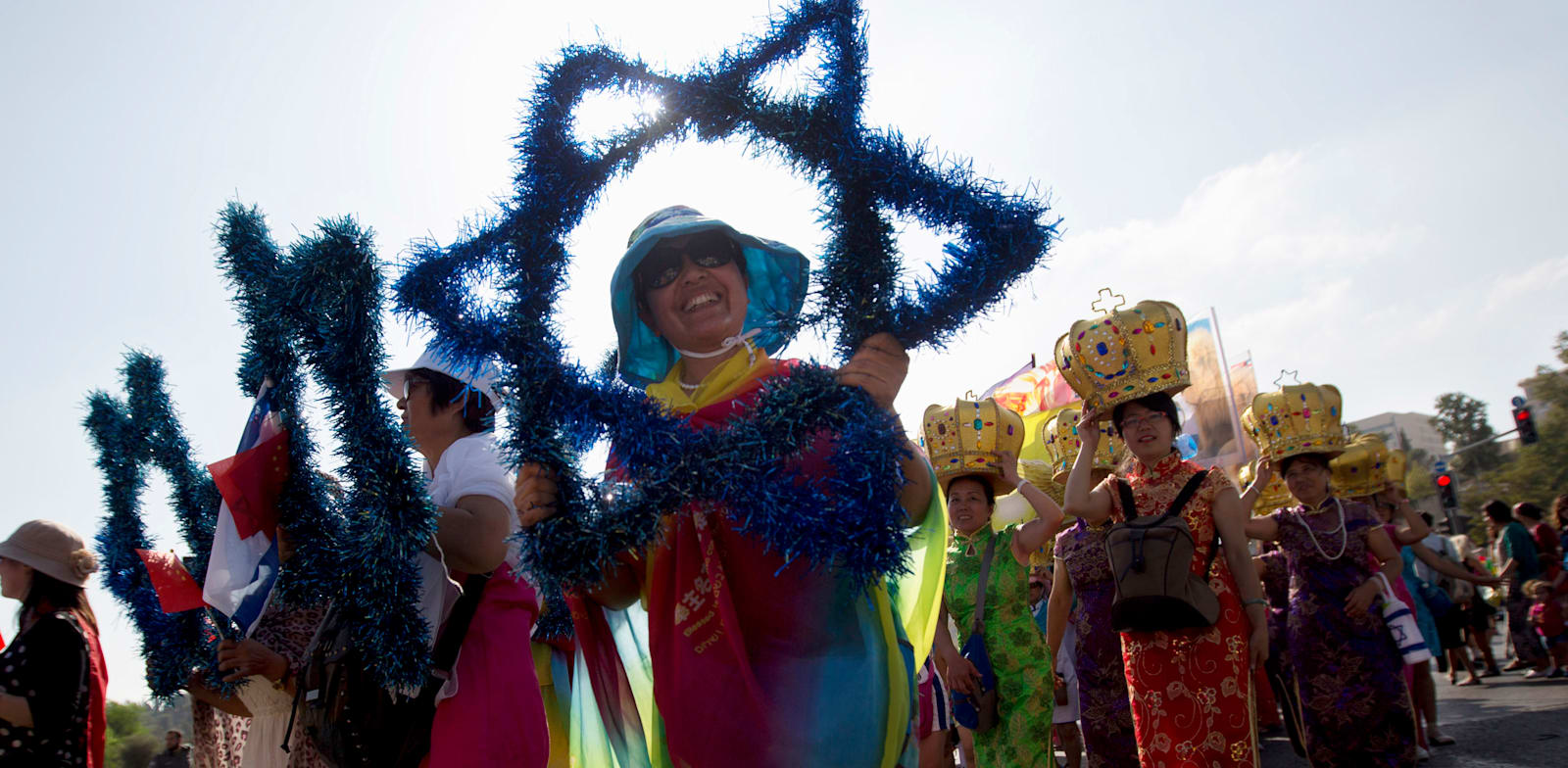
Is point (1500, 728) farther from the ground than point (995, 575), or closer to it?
closer to it

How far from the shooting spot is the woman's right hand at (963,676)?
494 cm

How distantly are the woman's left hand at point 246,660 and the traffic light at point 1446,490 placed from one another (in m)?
24.3

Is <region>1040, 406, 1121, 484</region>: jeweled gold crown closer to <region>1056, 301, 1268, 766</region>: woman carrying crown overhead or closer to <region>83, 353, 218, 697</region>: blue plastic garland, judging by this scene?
<region>1056, 301, 1268, 766</region>: woman carrying crown overhead

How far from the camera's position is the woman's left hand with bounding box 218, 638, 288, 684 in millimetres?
3221

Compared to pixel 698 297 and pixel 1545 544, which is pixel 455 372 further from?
pixel 1545 544

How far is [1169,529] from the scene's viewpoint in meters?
3.97

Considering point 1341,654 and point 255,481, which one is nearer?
point 255,481

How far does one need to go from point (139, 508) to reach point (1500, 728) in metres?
8.97

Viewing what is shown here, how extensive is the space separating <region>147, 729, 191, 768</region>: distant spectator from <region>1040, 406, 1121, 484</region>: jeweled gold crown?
380 inches

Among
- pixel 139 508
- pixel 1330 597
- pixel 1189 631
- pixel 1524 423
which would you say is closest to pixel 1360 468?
pixel 1330 597

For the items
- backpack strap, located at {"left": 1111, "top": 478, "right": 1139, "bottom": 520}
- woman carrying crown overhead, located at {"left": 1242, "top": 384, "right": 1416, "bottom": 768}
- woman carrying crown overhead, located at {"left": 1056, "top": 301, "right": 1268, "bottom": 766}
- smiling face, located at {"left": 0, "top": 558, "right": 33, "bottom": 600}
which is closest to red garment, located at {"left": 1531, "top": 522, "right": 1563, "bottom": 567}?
woman carrying crown overhead, located at {"left": 1242, "top": 384, "right": 1416, "bottom": 768}

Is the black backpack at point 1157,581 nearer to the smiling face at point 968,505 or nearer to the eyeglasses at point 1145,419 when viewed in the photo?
the eyeglasses at point 1145,419

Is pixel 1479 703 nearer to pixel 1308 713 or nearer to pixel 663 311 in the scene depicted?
pixel 1308 713

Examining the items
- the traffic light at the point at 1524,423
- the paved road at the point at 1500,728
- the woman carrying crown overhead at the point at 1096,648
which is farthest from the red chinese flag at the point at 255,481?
the traffic light at the point at 1524,423
